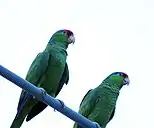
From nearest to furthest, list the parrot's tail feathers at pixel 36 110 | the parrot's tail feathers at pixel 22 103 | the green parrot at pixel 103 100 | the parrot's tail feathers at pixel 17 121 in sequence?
the parrot's tail feathers at pixel 17 121 → the parrot's tail feathers at pixel 22 103 → the parrot's tail feathers at pixel 36 110 → the green parrot at pixel 103 100

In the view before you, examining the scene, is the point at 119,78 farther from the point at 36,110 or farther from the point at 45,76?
the point at 36,110

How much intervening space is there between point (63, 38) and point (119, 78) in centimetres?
97

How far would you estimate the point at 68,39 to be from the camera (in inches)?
265

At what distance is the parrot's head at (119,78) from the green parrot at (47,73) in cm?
78

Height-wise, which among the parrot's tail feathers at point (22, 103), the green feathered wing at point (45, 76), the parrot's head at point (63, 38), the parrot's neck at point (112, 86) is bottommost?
the parrot's tail feathers at point (22, 103)

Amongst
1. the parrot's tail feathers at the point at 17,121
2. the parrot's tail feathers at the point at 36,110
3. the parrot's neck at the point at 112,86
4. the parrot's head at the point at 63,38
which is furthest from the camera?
the parrot's neck at the point at 112,86

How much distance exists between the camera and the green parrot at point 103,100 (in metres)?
6.55

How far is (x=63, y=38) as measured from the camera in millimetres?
6727

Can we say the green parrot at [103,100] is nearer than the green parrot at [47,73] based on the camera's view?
No

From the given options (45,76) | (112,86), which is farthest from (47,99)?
(112,86)

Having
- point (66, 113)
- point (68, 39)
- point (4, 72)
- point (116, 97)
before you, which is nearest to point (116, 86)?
point (116, 97)

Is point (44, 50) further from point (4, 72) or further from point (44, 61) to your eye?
point (4, 72)

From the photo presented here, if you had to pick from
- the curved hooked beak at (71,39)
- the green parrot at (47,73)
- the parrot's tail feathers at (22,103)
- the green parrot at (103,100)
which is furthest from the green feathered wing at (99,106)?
the parrot's tail feathers at (22,103)

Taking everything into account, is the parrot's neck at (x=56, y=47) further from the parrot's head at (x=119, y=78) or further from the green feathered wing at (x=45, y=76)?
the parrot's head at (x=119, y=78)
